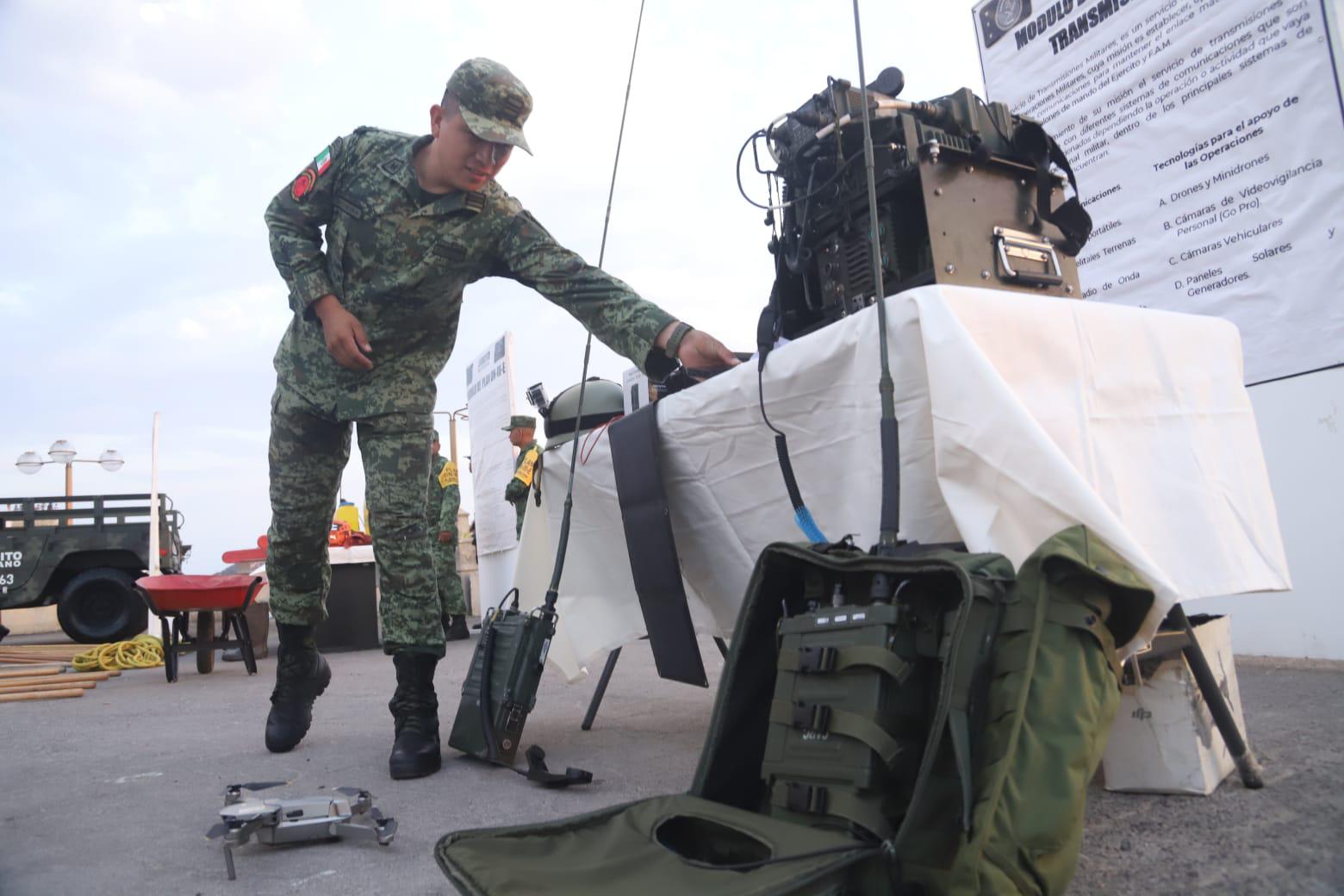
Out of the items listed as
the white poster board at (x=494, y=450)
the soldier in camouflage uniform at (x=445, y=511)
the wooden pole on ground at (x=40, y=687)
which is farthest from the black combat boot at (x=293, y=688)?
the white poster board at (x=494, y=450)

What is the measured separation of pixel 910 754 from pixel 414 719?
135 cm

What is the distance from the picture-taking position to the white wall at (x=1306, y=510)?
2.68 metres

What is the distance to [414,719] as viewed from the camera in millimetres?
1962

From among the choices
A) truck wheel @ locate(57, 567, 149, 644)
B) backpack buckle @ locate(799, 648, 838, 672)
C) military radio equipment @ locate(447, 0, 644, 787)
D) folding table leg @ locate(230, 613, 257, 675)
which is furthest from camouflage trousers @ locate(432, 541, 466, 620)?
truck wheel @ locate(57, 567, 149, 644)

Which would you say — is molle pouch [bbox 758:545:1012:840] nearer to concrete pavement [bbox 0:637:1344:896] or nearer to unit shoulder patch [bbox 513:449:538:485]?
concrete pavement [bbox 0:637:1344:896]

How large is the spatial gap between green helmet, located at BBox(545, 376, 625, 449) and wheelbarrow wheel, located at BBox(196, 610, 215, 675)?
3.35m

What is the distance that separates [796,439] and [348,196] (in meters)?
1.40

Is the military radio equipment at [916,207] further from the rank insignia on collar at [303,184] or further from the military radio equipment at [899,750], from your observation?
the rank insignia on collar at [303,184]

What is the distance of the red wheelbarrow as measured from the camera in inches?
173

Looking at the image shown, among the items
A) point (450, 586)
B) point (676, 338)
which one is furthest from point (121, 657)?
point (676, 338)

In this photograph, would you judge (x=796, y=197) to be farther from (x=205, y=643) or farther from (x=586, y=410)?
(x=205, y=643)

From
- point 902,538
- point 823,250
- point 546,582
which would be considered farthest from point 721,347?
point 546,582

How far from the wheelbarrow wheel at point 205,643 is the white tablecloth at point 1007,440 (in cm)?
400

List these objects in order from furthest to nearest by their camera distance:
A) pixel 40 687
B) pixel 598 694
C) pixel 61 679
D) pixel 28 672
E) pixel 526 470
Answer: pixel 526 470 < pixel 28 672 < pixel 61 679 < pixel 40 687 < pixel 598 694
